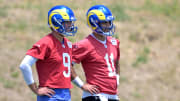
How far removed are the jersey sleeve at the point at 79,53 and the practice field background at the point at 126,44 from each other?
4.60 meters

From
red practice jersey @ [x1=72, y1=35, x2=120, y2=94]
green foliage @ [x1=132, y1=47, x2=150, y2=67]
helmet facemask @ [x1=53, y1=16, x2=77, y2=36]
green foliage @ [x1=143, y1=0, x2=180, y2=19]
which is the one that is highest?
helmet facemask @ [x1=53, y1=16, x2=77, y2=36]

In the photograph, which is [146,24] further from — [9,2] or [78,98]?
[78,98]

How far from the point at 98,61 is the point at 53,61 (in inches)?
36.7

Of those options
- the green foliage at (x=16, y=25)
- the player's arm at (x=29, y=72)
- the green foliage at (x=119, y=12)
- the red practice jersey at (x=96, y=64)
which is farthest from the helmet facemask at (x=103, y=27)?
the green foliage at (x=119, y=12)

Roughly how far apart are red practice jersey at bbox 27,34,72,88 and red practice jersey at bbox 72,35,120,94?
2.05 ft

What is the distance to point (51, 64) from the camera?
521 cm

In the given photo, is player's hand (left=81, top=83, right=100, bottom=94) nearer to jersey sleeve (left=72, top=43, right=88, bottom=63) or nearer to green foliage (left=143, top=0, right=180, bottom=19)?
jersey sleeve (left=72, top=43, right=88, bottom=63)

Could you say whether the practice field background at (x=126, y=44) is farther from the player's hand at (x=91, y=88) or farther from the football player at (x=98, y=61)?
the player's hand at (x=91, y=88)

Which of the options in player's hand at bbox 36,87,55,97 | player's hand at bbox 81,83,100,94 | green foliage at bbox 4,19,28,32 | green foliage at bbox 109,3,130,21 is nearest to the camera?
player's hand at bbox 36,87,55,97

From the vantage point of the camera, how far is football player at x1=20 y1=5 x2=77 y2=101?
5.07 meters

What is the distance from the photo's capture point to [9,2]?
15.6m

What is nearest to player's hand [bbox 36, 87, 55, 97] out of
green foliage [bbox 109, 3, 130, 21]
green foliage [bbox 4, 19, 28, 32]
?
green foliage [bbox 4, 19, 28, 32]

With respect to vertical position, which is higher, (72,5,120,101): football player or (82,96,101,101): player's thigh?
(72,5,120,101): football player

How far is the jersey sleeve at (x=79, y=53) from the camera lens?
5902 millimetres
